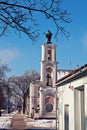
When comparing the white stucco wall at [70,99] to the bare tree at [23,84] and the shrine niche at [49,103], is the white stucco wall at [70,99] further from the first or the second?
the bare tree at [23,84]

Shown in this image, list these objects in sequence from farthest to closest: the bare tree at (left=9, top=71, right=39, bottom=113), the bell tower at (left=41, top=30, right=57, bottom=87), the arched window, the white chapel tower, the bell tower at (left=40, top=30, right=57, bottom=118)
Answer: the bare tree at (left=9, top=71, right=39, bottom=113) → the arched window → the bell tower at (left=41, top=30, right=57, bottom=87) → the bell tower at (left=40, top=30, right=57, bottom=118) → the white chapel tower

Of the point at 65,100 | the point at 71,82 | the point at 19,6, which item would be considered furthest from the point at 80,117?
the point at 19,6

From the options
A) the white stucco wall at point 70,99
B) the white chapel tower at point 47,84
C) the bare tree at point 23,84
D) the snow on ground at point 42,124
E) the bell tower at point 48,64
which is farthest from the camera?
the bare tree at point 23,84

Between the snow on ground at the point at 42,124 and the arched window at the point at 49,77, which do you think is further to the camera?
the arched window at the point at 49,77

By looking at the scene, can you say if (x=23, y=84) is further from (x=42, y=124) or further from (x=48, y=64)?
(x=42, y=124)

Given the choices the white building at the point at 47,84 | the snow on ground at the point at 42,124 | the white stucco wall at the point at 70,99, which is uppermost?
the white building at the point at 47,84

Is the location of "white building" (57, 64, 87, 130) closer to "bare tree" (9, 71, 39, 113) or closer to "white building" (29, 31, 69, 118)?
"white building" (29, 31, 69, 118)

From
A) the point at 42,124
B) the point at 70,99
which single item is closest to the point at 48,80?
the point at 42,124

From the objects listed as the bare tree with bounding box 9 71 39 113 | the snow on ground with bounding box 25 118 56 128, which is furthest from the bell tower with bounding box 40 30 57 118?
the bare tree with bounding box 9 71 39 113

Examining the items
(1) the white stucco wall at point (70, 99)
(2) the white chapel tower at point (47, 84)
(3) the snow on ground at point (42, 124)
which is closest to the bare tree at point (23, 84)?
(2) the white chapel tower at point (47, 84)

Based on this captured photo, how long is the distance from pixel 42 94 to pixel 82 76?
1628 inches

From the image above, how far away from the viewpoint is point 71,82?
48.4 ft

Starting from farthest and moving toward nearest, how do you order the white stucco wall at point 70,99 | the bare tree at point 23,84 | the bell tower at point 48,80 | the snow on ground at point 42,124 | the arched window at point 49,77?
the bare tree at point 23,84
the arched window at point 49,77
the bell tower at point 48,80
the snow on ground at point 42,124
the white stucco wall at point 70,99

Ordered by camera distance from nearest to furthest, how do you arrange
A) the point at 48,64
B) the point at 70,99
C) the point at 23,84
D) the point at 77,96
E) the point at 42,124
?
the point at 77,96, the point at 70,99, the point at 42,124, the point at 48,64, the point at 23,84
